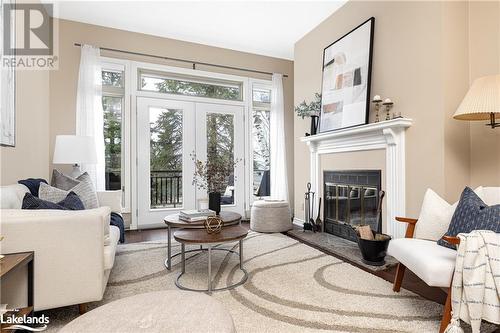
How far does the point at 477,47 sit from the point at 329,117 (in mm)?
1591

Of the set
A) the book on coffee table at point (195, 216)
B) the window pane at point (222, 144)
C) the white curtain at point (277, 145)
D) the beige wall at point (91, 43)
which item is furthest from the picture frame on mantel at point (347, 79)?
the book on coffee table at point (195, 216)

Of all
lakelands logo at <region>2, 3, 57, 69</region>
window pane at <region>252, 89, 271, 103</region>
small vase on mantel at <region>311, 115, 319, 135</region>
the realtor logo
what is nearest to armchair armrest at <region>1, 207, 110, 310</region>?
lakelands logo at <region>2, 3, 57, 69</region>

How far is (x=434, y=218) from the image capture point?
2.13 meters

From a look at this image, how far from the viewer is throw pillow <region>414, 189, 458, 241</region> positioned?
2.09 metres

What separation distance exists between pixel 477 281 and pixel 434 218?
0.74 m

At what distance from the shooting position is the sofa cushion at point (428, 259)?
5.15 feet

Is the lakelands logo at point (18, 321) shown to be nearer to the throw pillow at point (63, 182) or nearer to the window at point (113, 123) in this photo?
the throw pillow at point (63, 182)

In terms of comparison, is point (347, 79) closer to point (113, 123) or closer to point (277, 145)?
point (277, 145)

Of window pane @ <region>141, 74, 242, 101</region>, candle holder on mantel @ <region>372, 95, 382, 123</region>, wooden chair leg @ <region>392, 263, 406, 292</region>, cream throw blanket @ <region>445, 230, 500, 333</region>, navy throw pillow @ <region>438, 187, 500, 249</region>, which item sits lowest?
wooden chair leg @ <region>392, 263, 406, 292</region>

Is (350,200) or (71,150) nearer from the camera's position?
(71,150)

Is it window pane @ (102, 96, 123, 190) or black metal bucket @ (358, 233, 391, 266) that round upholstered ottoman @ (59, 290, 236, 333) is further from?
window pane @ (102, 96, 123, 190)

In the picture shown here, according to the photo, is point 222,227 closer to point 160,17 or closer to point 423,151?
point 423,151

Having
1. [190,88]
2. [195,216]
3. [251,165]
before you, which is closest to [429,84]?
[195,216]

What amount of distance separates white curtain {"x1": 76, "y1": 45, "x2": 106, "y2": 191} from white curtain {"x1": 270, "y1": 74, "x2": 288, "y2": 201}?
277 cm
